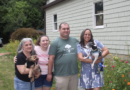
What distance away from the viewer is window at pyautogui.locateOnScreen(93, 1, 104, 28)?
7.55 m

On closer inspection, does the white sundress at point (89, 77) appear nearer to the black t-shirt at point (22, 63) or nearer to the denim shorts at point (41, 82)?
the denim shorts at point (41, 82)

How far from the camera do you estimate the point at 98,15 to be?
305 inches

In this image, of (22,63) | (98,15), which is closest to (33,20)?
(98,15)

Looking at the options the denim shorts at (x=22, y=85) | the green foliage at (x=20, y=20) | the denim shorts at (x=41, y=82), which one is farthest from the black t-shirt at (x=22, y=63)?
the green foliage at (x=20, y=20)

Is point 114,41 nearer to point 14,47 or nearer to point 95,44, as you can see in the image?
point 95,44

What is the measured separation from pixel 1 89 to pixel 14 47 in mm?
5632

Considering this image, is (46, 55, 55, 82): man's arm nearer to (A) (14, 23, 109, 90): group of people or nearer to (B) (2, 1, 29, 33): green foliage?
(A) (14, 23, 109, 90): group of people

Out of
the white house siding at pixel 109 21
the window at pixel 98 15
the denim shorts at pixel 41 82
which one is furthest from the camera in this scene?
the window at pixel 98 15

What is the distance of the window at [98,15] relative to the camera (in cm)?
755

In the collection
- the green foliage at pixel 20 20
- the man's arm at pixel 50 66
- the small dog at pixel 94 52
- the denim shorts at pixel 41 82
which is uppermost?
the green foliage at pixel 20 20

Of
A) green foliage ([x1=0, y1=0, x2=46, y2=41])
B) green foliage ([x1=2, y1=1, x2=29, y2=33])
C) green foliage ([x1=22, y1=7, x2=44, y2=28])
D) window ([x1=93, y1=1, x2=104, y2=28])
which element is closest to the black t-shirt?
window ([x1=93, y1=1, x2=104, y2=28])

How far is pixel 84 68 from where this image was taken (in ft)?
9.64

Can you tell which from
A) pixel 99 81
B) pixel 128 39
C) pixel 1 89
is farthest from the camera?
pixel 128 39

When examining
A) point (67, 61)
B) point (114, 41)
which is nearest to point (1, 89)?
point (67, 61)
